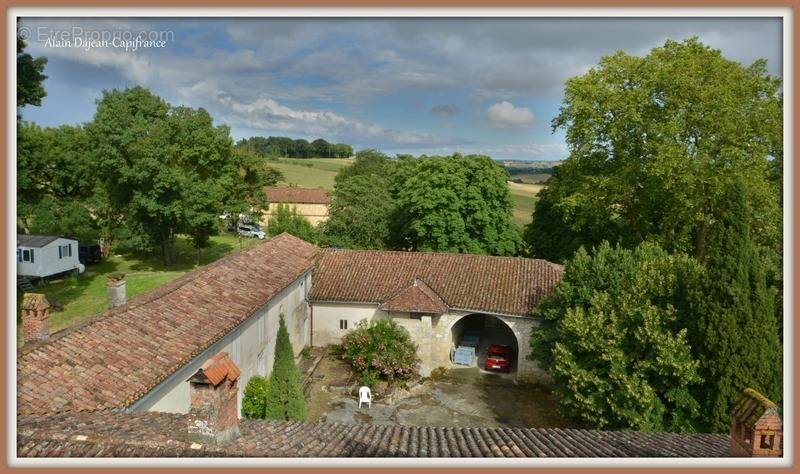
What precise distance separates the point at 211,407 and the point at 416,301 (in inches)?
637

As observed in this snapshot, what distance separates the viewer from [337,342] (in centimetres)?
2617

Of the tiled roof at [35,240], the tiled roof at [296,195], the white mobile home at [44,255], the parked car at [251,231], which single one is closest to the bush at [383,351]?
the white mobile home at [44,255]

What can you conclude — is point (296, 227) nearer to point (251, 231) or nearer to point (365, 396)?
point (365, 396)

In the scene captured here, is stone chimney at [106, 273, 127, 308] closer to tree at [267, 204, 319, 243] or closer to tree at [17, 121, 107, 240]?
tree at [267, 204, 319, 243]

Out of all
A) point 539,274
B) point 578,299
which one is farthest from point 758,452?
point 539,274

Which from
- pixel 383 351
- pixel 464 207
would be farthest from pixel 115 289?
pixel 464 207

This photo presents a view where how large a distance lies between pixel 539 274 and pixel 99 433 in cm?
2074

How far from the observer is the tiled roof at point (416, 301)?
77.2ft

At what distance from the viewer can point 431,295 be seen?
2406 centimetres

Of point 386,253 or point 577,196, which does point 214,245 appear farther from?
point 577,196

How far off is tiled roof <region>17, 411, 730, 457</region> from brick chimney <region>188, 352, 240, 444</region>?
0.18 metres

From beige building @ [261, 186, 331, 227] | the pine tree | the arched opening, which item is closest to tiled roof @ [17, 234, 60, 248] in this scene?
the arched opening

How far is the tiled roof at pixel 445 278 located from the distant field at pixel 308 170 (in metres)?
52.5

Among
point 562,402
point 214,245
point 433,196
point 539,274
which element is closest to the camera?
point 562,402
